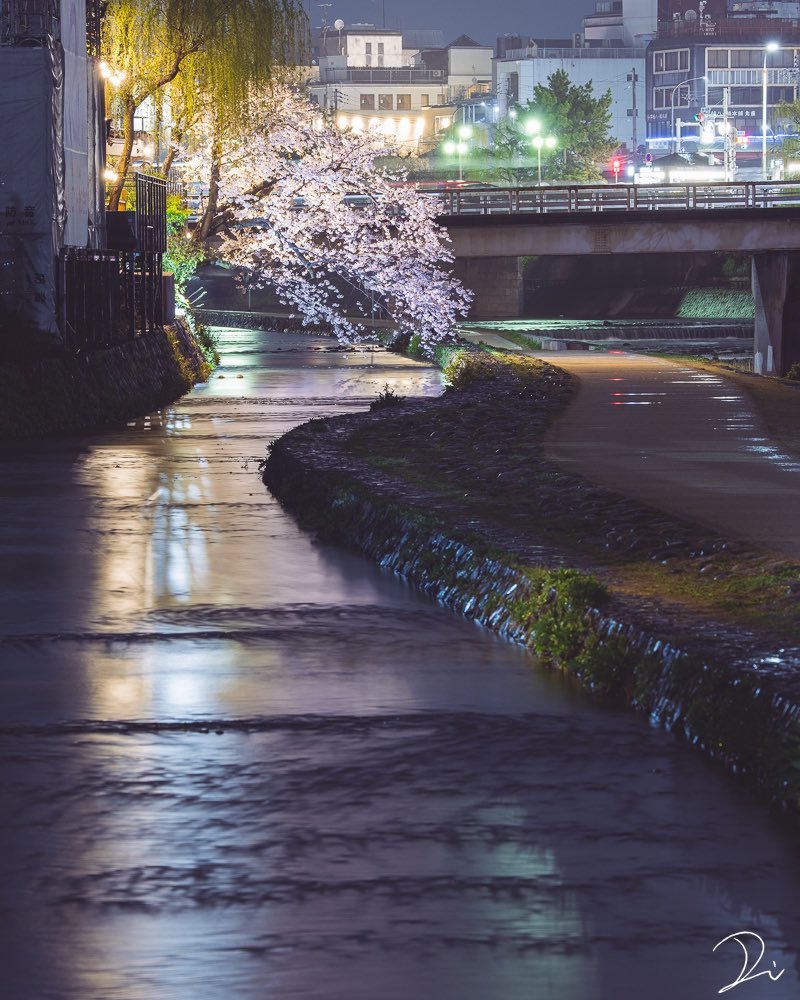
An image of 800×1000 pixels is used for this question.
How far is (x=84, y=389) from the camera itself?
89.2ft

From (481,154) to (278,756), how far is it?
14533 cm

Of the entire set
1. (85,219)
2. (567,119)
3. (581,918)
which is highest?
(567,119)

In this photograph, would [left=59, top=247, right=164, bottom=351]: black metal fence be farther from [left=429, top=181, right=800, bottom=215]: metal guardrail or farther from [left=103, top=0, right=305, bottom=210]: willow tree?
[left=429, top=181, right=800, bottom=215]: metal guardrail

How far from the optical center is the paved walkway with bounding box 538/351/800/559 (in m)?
14.5

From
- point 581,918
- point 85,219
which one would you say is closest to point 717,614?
point 581,918

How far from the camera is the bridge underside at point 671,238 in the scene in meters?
56.9

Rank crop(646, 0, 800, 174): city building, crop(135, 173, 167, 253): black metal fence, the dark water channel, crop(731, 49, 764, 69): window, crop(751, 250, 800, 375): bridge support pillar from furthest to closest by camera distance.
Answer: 1. crop(731, 49, 764, 69): window
2. crop(646, 0, 800, 174): city building
3. crop(751, 250, 800, 375): bridge support pillar
4. crop(135, 173, 167, 253): black metal fence
5. the dark water channel

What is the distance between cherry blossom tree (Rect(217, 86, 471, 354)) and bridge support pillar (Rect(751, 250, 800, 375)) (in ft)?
55.4

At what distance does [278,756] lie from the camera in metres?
9.36

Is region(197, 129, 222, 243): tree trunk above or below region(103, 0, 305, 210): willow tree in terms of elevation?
below

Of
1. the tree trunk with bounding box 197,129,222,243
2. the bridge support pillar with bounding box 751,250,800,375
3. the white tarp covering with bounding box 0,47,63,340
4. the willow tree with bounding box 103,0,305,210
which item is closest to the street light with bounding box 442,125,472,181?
the bridge support pillar with bounding box 751,250,800,375

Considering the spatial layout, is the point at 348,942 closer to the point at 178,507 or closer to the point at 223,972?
the point at 223,972
